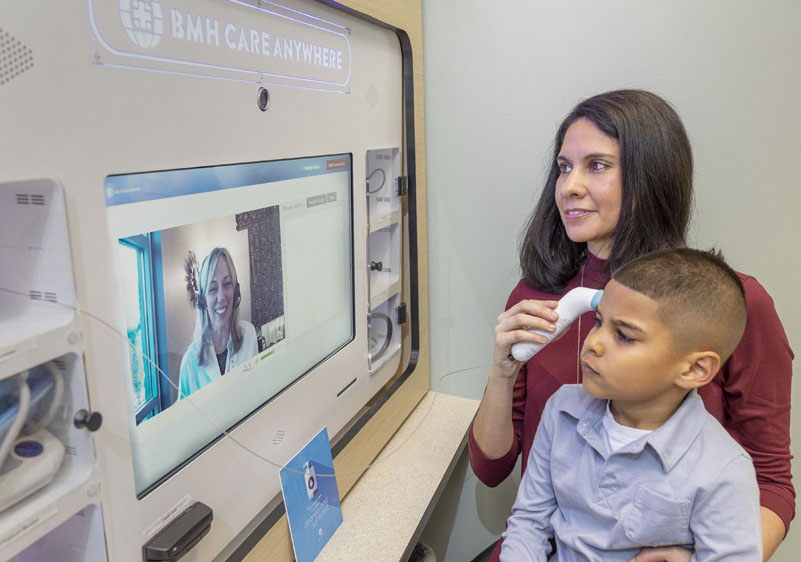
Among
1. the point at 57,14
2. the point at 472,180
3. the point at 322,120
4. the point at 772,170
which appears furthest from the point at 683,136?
the point at 57,14

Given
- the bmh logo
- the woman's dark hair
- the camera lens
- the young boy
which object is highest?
the bmh logo

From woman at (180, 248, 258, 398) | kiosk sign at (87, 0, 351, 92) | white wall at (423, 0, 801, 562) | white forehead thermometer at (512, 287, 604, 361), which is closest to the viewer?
kiosk sign at (87, 0, 351, 92)

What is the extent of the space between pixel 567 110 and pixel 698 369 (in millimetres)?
876

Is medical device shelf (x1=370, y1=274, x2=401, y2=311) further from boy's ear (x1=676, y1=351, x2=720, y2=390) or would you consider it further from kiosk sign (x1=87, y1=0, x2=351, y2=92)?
boy's ear (x1=676, y1=351, x2=720, y2=390)

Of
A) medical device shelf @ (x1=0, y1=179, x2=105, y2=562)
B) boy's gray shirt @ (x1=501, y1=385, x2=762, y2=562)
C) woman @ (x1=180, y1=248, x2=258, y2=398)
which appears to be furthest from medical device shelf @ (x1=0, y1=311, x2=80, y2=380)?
boy's gray shirt @ (x1=501, y1=385, x2=762, y2=562)

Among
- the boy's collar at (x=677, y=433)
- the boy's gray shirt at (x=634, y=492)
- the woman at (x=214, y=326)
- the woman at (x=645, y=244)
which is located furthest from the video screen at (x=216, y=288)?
the boy's collar at (x=677, y=433)

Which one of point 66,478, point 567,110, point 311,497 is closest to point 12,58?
point 66,478

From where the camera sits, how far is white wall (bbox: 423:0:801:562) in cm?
141

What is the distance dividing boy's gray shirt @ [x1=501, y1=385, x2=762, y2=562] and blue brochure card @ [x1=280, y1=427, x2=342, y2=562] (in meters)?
0.37

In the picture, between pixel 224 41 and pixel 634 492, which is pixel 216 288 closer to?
pixel 224 41

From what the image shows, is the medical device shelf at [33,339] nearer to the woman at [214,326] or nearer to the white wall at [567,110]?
the woman at [214,326]

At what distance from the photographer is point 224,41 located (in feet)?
2.85

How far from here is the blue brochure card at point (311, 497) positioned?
A: 3.59 ft

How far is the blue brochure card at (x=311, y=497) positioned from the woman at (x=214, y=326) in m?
0.26
